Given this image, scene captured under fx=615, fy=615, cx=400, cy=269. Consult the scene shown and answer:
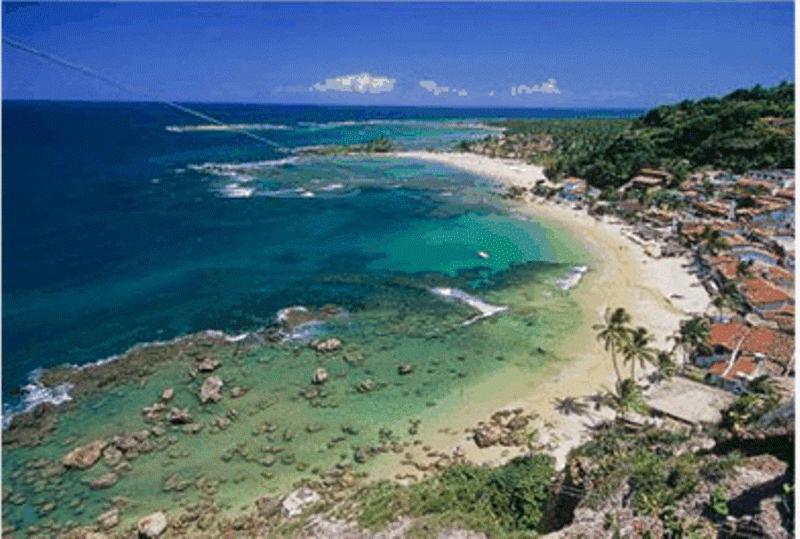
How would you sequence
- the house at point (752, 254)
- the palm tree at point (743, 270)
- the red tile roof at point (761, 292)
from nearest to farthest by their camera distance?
1. the red tile roof at point (761, 292)
2. the palm tree at point (743, 270)
3. the house at point (752, 254)

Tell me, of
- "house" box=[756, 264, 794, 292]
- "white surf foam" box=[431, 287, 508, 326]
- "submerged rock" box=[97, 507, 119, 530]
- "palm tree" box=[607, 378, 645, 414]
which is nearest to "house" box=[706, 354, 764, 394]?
"palm tree" box=[607, 378, 645, 414]

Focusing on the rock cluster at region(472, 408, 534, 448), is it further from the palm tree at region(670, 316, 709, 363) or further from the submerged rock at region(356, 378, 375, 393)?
the palm tree at region(670, 316, 709, 363)

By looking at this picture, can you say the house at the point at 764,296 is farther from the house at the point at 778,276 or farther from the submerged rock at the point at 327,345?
the submerged rock at the point at 327,345

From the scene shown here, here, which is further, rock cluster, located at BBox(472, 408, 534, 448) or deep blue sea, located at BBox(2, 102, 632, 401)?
deep blue sea, located at BBox(2, 102, 632, 401)

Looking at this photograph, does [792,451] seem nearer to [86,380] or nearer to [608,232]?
[86,380]

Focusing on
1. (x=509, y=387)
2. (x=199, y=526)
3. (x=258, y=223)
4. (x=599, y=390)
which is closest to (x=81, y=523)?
(x=199, y=526)

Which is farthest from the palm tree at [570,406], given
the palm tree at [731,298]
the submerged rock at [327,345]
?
the submerged rock at [327,345]
